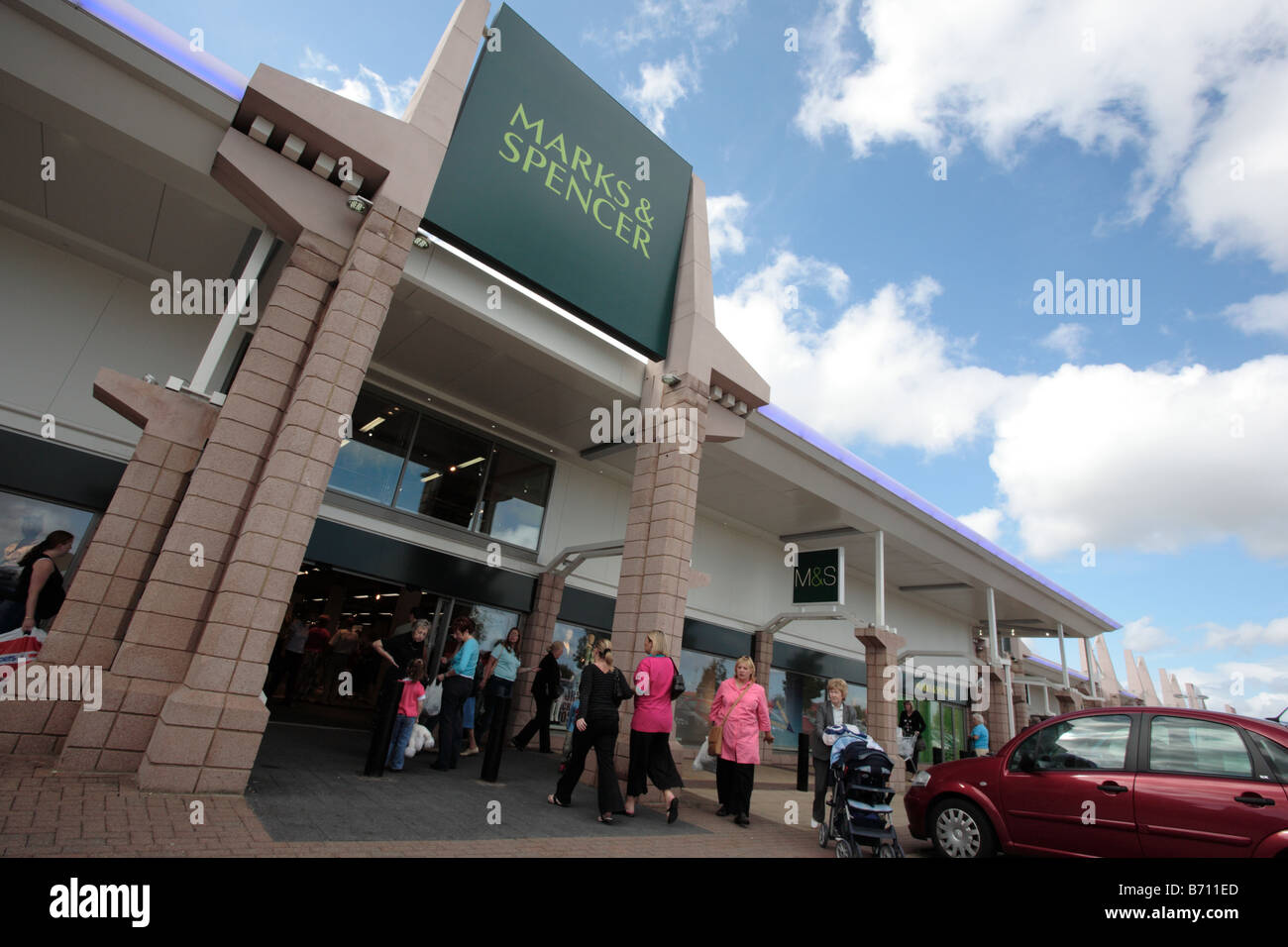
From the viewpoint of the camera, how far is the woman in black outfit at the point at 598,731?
6.04 metres

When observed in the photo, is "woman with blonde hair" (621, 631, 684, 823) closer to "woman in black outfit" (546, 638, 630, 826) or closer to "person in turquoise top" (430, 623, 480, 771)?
"woman in black outfit" (546, 638, 630, 826)

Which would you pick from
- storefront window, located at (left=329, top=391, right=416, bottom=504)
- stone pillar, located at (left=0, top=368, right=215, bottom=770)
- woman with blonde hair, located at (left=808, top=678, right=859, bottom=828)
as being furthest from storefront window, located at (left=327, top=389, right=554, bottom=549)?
woman with blonde hair, located at (left=808, top=678, right=859, bottom=828)

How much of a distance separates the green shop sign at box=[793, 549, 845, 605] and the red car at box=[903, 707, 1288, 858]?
9113 mm

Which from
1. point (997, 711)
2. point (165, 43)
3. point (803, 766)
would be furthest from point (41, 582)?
point (997, 711)

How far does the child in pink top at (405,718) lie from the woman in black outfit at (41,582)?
10.8ft

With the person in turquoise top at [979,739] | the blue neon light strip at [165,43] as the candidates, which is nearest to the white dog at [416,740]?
the blue neon light strip at [165,43]

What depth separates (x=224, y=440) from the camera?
19.3 feet

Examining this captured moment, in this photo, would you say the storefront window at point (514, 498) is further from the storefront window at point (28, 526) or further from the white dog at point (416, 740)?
the storefront window at point (28, 526)

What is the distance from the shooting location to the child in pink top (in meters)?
6.88

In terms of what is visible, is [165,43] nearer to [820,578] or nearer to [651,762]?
[651,762]

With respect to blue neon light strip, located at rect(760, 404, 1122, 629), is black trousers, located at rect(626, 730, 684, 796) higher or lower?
lower
